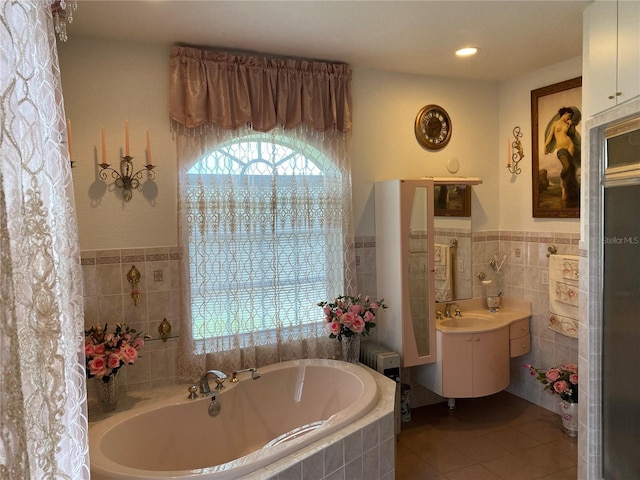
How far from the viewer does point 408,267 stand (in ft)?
10.7

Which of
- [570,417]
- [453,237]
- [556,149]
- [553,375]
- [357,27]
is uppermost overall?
[357,27]

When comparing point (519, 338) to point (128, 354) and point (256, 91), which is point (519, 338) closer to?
point (256, 91)

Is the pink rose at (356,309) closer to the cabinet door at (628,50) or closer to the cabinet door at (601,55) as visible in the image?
the cabinet door at (601,55)

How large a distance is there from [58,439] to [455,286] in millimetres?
3335

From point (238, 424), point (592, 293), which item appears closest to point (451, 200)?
point (592, 293)

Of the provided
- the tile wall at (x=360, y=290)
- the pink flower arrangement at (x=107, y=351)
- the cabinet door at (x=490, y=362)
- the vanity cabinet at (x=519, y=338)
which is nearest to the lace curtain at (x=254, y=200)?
the tile wall at (x=360, y=290)

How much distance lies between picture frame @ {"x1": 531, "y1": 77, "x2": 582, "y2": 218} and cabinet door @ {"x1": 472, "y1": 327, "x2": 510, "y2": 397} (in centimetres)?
102

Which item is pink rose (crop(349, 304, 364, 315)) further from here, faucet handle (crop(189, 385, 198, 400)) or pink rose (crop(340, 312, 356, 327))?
faucet handle (crop(189, 385, 198, 400))

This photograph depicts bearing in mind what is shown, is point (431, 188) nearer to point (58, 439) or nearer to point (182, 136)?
point (182, 136)

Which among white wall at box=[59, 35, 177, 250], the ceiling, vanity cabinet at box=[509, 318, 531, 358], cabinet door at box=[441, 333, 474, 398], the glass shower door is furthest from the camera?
vanity cabinet at box=[509, 318, 531, 358]

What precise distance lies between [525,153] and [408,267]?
1442mm

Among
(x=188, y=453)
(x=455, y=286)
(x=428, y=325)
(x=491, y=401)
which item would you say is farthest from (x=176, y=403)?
(x=491, y=401)

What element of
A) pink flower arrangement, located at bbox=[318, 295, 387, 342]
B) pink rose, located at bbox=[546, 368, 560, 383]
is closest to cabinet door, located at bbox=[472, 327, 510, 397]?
pink rose, located at bbox=[546, 368, 560, 383]

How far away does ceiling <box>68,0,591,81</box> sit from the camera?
2299 millimetres
